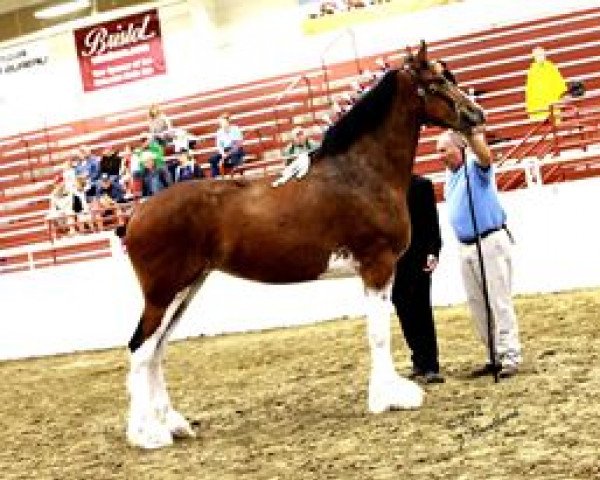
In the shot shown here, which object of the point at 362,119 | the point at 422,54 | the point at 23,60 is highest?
the point at 23,60

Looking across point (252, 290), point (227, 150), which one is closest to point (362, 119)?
point (252, 290)

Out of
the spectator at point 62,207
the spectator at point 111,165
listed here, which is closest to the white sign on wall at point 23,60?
the spectator at point 62,207

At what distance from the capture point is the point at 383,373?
25.3ft

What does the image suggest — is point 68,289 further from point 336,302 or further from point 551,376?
point 551,376

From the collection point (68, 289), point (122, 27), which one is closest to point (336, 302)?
point (68, 289)

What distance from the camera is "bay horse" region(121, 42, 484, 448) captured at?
25.3 feet

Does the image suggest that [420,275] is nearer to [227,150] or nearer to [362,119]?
[362,119]

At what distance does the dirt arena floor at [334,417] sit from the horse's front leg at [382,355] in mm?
114

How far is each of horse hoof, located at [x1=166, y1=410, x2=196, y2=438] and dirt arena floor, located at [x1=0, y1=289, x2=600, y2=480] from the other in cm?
14

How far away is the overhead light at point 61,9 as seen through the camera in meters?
26.4

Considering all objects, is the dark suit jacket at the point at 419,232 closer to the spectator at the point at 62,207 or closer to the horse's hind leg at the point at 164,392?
the horse's hind leg at the point at 164,392

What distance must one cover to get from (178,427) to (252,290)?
7.08 meters

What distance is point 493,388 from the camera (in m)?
7.95

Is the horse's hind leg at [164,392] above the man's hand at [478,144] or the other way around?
the other way around
